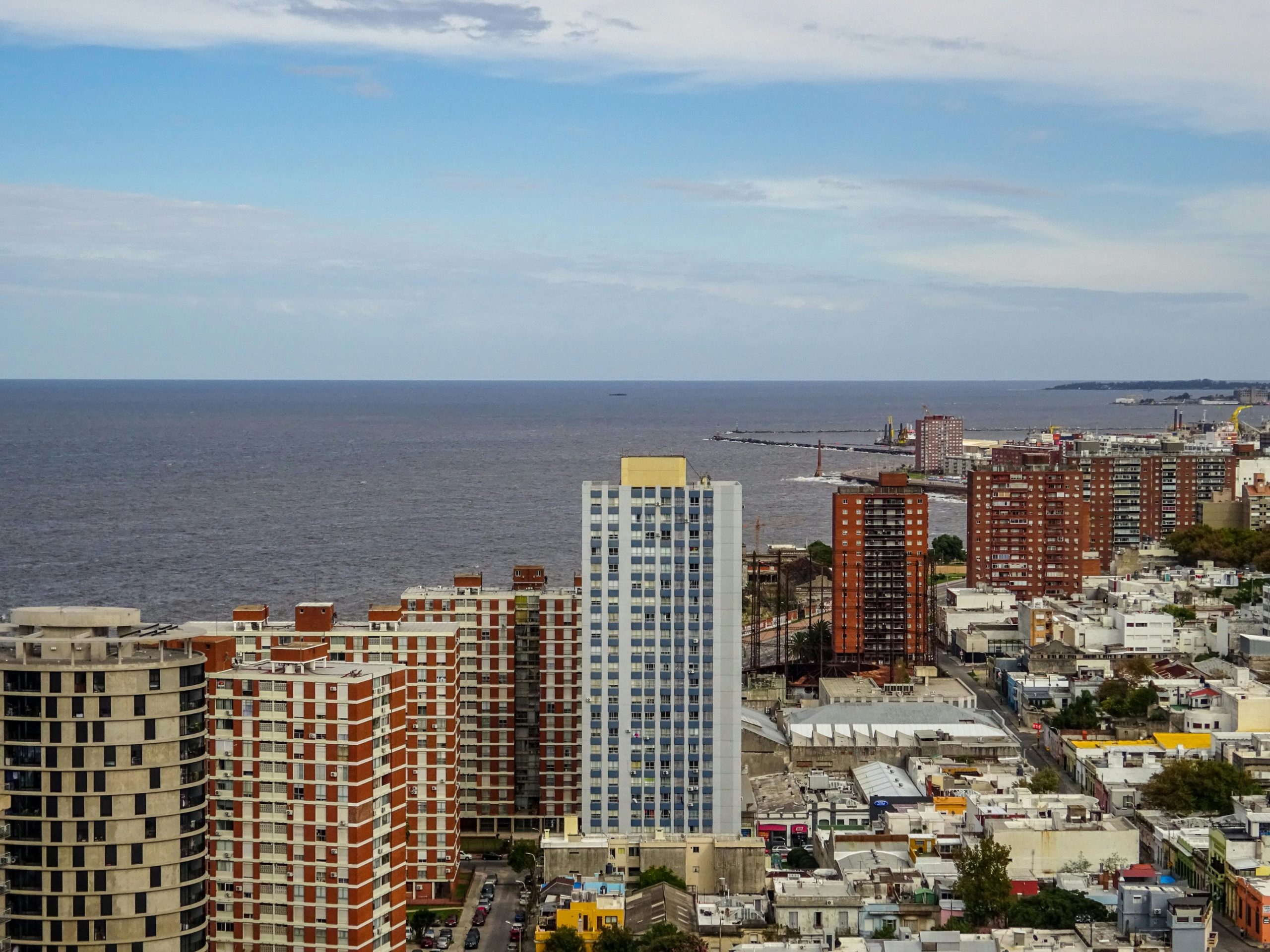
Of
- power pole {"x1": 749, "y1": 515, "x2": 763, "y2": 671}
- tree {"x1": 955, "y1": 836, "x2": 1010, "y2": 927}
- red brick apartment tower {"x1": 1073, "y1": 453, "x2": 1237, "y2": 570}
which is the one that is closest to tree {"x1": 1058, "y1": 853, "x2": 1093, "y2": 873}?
tree {"x1": 955, "y1": 836, "x2": 1010, "y2": 927}

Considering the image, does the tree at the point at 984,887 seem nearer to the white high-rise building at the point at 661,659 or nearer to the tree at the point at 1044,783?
the white high-rise building at the point at 661,659

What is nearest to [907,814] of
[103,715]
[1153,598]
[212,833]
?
[212,833]

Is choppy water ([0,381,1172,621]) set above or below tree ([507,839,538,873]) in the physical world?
above

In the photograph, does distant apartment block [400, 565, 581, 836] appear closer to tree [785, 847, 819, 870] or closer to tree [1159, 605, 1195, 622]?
tree [785, 847, 819, 870]

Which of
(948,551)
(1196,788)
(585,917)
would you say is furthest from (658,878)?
(948,551)

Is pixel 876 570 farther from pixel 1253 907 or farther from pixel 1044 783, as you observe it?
pixel 1253 907

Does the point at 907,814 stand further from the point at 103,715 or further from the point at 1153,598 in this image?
the point at 1153,598

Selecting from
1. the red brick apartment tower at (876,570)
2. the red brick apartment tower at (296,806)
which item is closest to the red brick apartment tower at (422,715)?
the red brick apartment tower at (296,806)
